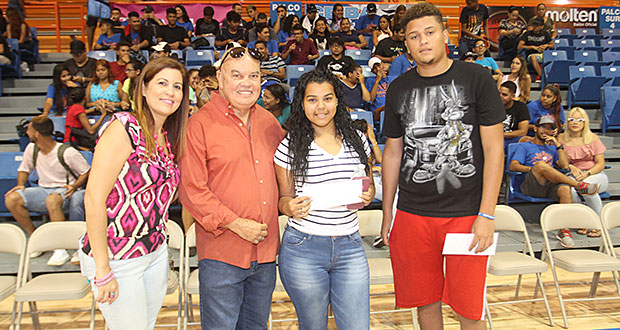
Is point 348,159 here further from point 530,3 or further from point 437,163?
point 530,3

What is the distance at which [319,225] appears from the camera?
1833 mm

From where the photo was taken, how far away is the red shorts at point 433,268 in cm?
194

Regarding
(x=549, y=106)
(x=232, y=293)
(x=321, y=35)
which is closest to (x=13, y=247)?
(x=232, y=293)

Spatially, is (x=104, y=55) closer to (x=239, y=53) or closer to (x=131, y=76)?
(x=131, y=76)

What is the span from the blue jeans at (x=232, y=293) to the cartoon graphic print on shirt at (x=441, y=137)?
77cm

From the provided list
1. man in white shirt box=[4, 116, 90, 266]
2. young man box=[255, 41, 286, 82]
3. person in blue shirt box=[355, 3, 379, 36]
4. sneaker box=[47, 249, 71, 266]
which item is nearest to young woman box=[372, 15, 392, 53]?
person in blue shirt box=[355, 3, 379, 36]

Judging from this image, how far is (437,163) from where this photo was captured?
1.93 metres

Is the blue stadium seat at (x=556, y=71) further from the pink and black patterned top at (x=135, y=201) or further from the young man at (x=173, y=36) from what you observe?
the pink and black patterned top at (x=135, y=201)

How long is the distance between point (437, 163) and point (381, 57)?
19.5 ft

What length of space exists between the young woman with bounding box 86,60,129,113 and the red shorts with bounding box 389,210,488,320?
4669 millimetres

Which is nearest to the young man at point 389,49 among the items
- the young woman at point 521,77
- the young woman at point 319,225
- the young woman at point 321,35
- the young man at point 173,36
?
the young woman at point 321,35

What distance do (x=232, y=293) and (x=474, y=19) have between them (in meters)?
8.60

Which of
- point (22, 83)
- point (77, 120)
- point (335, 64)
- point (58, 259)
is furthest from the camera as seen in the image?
point (22, 83)

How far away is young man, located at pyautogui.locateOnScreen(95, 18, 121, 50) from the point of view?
7.99m
